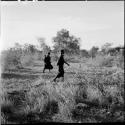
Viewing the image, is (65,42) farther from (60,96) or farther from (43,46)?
(60,96)

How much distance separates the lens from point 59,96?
9078 mm

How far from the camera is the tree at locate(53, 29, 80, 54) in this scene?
9.62 metres

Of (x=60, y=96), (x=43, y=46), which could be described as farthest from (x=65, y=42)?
(x=60, y=96)

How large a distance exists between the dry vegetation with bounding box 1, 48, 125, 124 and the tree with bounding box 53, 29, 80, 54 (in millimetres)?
453

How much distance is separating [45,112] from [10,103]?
3.01 ft

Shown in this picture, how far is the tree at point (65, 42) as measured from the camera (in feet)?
31.6

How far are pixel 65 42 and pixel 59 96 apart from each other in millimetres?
2081

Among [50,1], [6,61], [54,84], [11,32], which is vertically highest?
[50,1]

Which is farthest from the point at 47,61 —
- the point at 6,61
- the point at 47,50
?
the point at 6,61

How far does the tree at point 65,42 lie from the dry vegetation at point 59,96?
0.45m

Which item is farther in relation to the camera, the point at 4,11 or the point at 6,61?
the point at 6,61

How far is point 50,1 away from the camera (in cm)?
909

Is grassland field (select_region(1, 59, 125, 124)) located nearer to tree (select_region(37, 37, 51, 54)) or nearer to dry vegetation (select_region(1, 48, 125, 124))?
dry vegetation (select_region(1, 48, 125, 124))

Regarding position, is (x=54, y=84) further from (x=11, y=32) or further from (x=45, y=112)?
(x=11, y=32)
